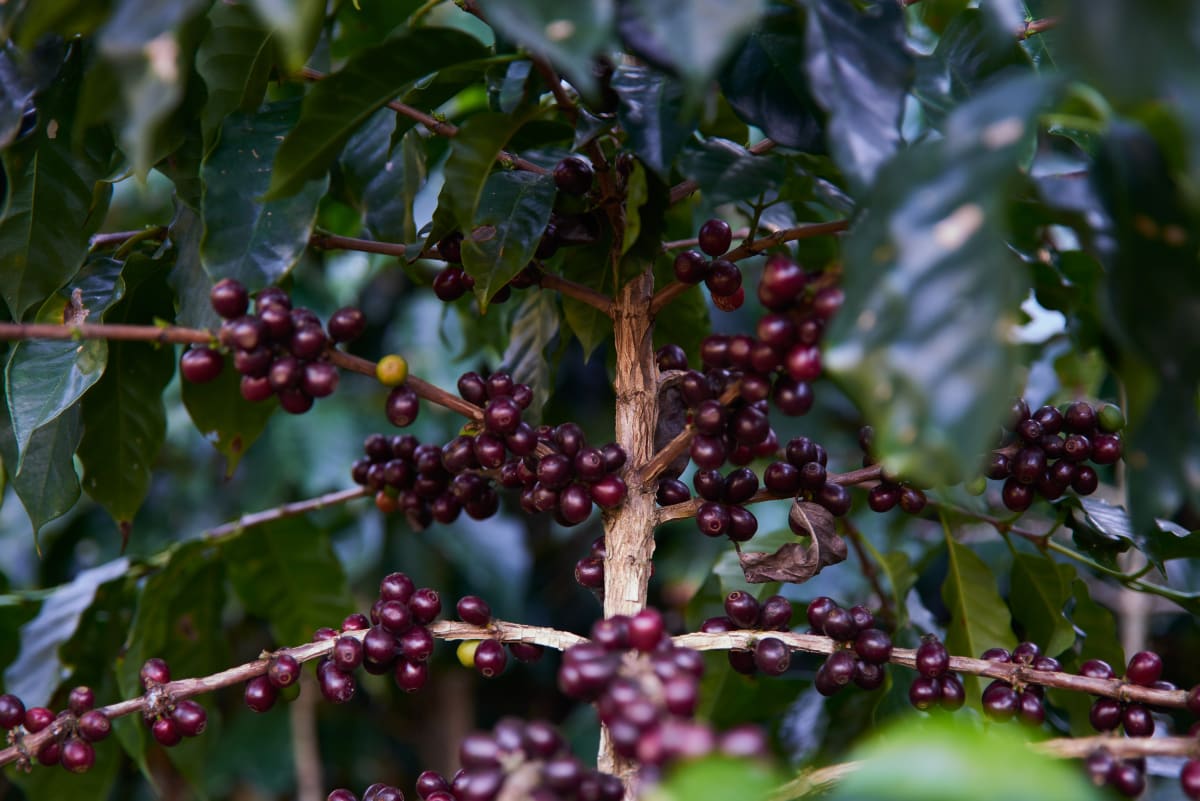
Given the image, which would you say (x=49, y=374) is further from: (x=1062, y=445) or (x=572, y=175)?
(x=1062, y=445)

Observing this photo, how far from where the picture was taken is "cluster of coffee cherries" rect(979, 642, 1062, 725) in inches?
24.7

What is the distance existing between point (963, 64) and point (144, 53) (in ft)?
1.78

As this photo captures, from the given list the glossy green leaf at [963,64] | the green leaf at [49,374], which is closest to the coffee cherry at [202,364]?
the green leaf at [49,374]

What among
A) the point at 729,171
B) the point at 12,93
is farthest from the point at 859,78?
the point at 12,93

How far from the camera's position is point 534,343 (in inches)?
36.8

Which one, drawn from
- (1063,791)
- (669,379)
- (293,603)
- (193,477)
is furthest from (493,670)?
(193,477)

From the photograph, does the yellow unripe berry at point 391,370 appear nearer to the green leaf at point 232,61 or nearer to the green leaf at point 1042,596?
the green leaf at point 232,61

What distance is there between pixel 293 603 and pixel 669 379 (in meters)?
0.59

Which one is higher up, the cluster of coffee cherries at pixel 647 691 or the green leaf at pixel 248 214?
the green leaf at pixel 248 214

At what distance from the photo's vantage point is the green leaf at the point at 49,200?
0.74 metres

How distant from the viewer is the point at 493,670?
2.16 feet

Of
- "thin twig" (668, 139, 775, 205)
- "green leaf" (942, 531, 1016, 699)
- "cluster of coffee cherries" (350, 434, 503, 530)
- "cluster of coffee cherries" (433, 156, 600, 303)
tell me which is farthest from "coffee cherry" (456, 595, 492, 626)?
"green leaf" (942, 531, 1016, 699)

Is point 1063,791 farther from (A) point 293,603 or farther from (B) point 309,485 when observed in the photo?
(B) point 309,485

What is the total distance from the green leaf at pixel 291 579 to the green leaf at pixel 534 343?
0.34 metres
